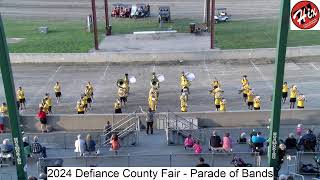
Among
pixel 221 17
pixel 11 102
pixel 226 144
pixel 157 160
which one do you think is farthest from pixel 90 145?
pixel 221 17

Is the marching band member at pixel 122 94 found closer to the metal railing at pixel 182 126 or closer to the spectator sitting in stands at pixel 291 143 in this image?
the metal railing at pixel 182 126

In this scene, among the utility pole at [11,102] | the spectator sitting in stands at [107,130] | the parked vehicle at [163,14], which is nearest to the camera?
the utility pole at [11,102]

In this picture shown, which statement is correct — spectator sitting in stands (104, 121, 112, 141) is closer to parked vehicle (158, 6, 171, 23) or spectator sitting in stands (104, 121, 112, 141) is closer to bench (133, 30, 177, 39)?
bench (133, 30, 177, 39)

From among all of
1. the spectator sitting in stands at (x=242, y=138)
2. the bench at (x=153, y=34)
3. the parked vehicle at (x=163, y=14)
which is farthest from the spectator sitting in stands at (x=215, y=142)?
the parked vehicle at (x=163, y=14)

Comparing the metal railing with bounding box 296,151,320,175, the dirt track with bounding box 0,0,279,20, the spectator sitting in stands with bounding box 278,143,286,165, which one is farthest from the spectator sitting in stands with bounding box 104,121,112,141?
the dirt track with bounding box 0,0,279,20

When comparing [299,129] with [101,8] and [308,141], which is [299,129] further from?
[101,8]

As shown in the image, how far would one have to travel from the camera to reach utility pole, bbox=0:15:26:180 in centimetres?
1292

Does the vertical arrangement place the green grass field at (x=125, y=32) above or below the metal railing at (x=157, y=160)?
above

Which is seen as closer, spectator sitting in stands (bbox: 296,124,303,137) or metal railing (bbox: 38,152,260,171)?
metal railing (bbox: 38,152,260,171)

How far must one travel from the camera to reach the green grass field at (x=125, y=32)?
35750mm

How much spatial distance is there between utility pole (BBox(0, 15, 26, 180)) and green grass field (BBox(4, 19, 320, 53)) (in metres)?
21.4

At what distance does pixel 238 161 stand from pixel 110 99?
37.0ft

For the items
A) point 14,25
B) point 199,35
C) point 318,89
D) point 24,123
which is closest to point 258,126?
point 318,89
